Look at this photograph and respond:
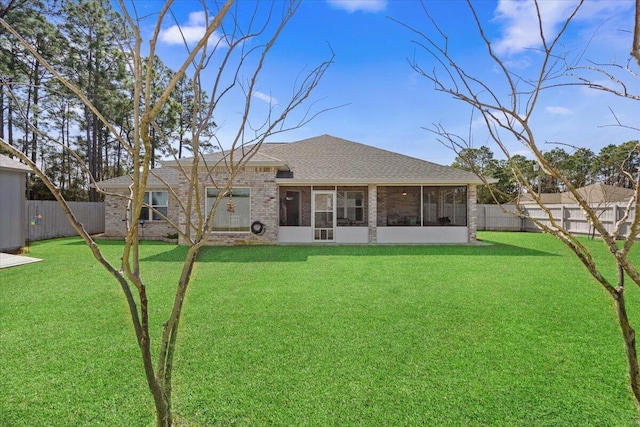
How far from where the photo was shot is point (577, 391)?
9.42ft

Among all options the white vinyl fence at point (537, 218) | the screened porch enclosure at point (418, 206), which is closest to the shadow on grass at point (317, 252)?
the screened porch enclosure at point (418, 206)

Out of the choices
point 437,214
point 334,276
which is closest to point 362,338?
point 334,276

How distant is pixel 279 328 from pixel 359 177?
970 cm

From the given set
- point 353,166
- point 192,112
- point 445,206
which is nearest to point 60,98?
point 353,166

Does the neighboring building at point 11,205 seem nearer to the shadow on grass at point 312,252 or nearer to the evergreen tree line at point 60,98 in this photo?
the evergreen tree line at point 60,98

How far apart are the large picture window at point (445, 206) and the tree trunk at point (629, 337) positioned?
12.6m

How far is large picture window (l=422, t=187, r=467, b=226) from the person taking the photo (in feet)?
46.6

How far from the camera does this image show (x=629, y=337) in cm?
177

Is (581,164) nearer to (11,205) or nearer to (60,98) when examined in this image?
(11,205)

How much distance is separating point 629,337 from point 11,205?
14030 mm

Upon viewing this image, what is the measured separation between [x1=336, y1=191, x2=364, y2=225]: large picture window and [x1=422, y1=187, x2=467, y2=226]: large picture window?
2.85m

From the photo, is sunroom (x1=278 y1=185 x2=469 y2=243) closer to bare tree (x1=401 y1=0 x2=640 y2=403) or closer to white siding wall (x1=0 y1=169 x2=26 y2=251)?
white siding wall (x1=0 y1=169 x2=26 y2=251)

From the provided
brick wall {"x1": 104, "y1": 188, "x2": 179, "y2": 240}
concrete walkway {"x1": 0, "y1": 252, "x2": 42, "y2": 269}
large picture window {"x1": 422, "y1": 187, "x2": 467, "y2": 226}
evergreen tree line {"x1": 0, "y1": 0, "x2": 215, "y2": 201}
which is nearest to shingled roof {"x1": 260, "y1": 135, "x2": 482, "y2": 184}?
large picture window {"x1": 422, "y1": 187, "x2": 467, "y2": 226}

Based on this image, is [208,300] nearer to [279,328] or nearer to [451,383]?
[279,328]
